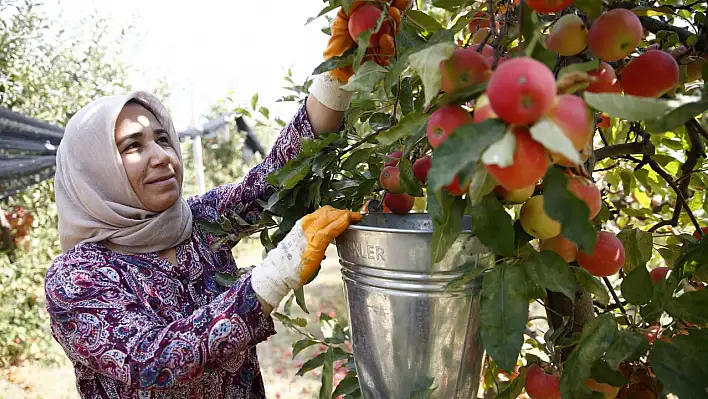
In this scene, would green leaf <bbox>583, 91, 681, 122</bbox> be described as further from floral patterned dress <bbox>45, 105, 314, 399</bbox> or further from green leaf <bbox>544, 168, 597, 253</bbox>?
floral patterned dress <bbox>45, 105, 314, 399</bbox>

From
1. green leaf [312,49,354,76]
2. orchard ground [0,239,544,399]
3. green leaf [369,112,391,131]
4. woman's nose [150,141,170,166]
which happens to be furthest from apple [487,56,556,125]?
orchard ground [0,239,544,399]

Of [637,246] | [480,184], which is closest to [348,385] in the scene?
[637,246]

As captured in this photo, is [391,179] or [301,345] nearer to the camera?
[391,179]

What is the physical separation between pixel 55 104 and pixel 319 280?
3.40 metres

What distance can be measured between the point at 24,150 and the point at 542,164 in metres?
4.02

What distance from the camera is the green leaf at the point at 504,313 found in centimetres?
61

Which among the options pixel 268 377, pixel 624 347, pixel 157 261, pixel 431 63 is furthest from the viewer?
pixel 268 377

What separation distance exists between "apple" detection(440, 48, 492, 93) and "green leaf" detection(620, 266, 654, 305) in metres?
0.36

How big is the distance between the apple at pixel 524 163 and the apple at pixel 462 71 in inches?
4.5

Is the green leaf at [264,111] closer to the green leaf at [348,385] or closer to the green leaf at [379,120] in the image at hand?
the green leaf at [379,120]

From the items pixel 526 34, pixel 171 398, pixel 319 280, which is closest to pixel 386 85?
pixel 526 34

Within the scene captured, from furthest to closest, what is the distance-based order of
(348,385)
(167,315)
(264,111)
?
(264,111) → (167,315) → (348,385)

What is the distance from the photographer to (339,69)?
990 mm

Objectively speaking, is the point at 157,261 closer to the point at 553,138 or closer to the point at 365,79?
the point at 365,79
